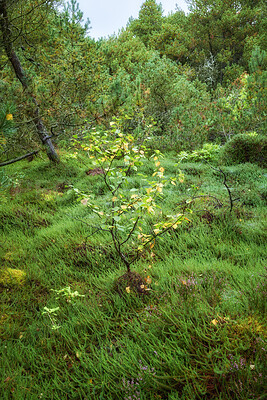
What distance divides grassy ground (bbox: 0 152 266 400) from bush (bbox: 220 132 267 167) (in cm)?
265

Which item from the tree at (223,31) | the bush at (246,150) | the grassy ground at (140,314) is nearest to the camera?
the grassy ground at (140,314)

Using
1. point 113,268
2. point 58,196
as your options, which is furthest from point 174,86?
point 113,268

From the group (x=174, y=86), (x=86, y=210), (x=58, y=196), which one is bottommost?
(x=86, y=210)

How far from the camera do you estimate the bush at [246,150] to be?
584cm

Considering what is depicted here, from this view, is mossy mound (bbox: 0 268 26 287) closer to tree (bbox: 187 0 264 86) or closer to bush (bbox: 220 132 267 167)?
bush (bbox: 220 132 267 167)

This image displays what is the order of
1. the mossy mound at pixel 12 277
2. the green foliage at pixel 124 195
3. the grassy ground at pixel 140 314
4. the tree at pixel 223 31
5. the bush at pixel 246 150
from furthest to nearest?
the tree at pixel 223 31 → the bush at pixel 246 150 → the mossy mound at pixel 12 277 → the green foliage at pixel 124 195 → the grassy ground at pixel 140 314

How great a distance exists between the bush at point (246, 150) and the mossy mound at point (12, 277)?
5.59 meters

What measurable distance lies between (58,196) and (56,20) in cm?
535

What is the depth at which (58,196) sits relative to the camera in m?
5.28

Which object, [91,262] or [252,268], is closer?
[252,268]

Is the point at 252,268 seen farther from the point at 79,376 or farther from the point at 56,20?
the point at 56,20

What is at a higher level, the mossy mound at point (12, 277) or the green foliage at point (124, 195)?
the green foliage at point (124, 195)

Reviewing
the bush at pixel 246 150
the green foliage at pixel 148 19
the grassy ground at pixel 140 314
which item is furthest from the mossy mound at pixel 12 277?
the green foliage at pixel 148 19

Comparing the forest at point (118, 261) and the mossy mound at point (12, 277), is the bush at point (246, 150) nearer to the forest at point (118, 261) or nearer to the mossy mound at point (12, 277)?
the forest at point (118, 261)
